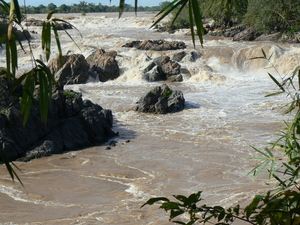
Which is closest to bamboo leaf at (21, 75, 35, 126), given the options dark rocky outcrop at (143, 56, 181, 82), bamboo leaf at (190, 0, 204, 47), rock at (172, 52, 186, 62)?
bamboo leaf at (190, 0, 204, 47)

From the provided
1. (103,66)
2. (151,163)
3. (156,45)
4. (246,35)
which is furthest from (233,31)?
(151,163)

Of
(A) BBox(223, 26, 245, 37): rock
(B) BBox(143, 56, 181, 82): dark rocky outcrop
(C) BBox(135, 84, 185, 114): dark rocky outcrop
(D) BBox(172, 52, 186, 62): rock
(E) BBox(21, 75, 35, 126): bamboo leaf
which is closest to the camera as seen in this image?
(E) BBox(21, 75, 35, 126): bamboo leaf

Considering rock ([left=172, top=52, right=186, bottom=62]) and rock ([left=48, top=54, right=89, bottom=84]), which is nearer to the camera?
rock ([left=48, top=54, right=89, bottom=84])

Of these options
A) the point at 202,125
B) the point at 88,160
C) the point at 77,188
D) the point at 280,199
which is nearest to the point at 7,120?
the point at 88,160

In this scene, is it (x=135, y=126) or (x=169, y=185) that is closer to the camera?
(x=169, y=185)

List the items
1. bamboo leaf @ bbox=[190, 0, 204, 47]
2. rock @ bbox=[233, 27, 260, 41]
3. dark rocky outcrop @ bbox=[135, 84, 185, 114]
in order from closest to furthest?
bamboo leaf @ bbox=[190, 0, 204, 47] < dark rocky outcrop @ bbox=[135, 84, 185, 114] < rock @ bbox=[233, 27, 260, 41]

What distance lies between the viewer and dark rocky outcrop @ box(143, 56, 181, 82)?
685 inches

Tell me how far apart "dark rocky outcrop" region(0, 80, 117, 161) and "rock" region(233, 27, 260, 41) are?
15.4m

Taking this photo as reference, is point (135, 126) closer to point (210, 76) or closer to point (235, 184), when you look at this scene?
point (235, 184)

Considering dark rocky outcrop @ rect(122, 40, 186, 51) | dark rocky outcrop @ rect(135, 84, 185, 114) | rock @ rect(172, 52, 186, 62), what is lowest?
dark rocky outcrop @ rect(135, 84, 185, 114)

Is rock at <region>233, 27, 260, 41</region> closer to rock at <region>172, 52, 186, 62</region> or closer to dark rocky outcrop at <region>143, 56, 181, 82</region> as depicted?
rock at <region>172, 52, 186, 62</region>

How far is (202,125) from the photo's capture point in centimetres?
1062

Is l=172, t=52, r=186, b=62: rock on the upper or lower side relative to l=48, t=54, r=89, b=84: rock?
upper

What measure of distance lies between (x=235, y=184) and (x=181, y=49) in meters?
14.7
